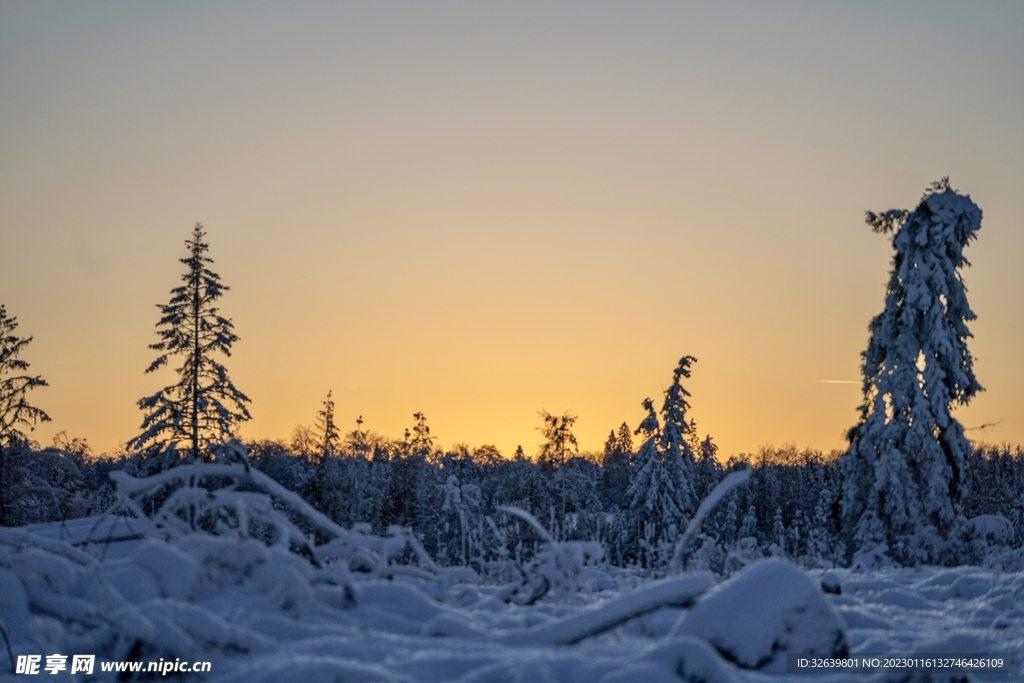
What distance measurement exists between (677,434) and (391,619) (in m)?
32.5

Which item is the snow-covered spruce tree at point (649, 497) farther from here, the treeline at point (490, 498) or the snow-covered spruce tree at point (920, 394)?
→ the snow-covered spruce tree at point (920, 394)

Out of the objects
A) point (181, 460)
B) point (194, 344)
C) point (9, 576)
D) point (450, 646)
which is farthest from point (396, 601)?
point (194, 344)

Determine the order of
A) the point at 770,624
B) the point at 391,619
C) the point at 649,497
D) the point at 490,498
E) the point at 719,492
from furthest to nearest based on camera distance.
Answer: the point at 490,498, the point at 649,497, the point at 719,492, the point at 391,619, the point at 770,624

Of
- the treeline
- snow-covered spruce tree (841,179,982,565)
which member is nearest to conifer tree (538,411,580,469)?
the treeline

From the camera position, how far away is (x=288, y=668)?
2.69 m

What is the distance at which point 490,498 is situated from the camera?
7219cm

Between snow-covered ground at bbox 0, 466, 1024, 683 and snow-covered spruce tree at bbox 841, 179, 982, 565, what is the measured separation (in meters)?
19.1

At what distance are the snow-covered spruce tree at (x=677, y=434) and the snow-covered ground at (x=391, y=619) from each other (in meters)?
30.6

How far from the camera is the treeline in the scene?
1602 centimetres

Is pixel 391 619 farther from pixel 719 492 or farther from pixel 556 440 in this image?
pixel 556 440

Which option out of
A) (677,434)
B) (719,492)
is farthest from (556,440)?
(719,492)

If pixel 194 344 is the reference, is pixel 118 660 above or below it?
below

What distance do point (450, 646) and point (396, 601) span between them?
63 cm

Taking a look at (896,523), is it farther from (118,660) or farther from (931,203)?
(118,660)
